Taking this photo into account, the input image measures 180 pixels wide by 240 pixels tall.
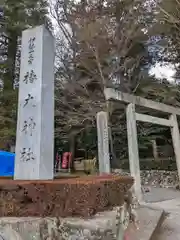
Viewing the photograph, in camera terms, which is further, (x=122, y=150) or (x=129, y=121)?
(x=122, y=150)

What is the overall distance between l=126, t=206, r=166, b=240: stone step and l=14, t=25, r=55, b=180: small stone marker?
49.3 inches

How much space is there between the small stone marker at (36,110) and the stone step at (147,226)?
1.25 m

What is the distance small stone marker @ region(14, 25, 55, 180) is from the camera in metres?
3.18

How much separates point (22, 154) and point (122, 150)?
31.5 ft

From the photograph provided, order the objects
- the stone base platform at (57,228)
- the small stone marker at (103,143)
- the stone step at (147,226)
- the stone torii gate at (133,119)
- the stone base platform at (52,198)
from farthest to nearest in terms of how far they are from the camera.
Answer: the small stone marker at (103,143), the stone torii gate at (133,119), the stone step at (147,226), the stone base platform at (52,198), the stone base platform at (57,228)

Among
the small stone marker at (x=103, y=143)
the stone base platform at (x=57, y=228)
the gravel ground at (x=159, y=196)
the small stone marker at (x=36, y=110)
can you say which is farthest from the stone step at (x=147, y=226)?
the small stone marker at (x=103, y=143)

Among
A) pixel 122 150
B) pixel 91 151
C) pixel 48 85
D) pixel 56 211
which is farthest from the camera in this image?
pixel 91 151

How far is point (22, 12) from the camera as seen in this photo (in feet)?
38.2

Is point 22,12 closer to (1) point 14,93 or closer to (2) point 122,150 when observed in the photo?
(1) point 14,93

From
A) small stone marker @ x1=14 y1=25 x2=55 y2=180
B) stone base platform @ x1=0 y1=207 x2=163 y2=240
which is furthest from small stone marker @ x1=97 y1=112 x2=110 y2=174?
stone base platform @ x1=0 y1=207 x2=163 y2=240

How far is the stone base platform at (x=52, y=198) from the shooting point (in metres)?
2.33

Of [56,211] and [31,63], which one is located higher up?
[31,63]

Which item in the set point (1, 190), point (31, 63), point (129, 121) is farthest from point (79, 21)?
point (1, 190)

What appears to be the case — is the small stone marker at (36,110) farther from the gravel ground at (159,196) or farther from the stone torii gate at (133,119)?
the gravel ground at (159,196)
